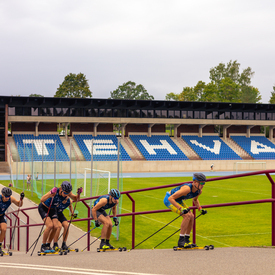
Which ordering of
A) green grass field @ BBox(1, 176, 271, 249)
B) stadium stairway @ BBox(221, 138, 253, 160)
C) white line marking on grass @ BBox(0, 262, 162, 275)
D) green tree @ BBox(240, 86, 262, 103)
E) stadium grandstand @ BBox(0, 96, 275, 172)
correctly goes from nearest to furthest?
white line marking on grass @ BBox(0, 262, 162, 275) < green grass field @ BBox(1, 176, 271, 249) < stadium grandstand @ BBox(0, 96, 275, 172) < stadium stairway @ BBox(221, 138, 253, 160) < green tree @ BBox(240, 86, 262, 103)

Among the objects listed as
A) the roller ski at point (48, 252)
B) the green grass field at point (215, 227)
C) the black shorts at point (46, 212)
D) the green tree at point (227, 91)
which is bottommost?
the green grass field at point (215, 227)

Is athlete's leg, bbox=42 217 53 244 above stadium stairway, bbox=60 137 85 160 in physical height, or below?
below

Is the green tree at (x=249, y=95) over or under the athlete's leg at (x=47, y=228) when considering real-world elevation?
over

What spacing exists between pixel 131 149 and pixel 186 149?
8598mm

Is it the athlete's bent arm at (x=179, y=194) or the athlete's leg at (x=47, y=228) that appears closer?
the athlete's bent arm at (x=179, y=194)

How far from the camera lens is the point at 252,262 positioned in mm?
5828

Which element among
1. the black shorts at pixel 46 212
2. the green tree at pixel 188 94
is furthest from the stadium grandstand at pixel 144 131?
the green tree at pixel 188 94

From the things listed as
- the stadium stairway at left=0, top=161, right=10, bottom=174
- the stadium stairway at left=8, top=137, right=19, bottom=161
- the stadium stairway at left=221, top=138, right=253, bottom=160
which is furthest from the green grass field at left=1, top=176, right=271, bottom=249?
the stadium stairway at left=221, top=138, right=253, bottom=160

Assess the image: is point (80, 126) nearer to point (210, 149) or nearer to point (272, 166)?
point (210, 149)

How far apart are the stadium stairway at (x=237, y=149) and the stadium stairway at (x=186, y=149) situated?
719 cm

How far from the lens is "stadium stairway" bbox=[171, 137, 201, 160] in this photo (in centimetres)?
5376

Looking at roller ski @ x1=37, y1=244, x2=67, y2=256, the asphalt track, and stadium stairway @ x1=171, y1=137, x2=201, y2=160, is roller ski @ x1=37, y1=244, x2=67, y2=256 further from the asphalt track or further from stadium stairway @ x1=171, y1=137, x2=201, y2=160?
stadium stairway @ x1=171, y1=137, x2=201, y2=160

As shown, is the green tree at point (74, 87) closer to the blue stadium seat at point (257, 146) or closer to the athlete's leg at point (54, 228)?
the blue stadium seat at point (257, 146)

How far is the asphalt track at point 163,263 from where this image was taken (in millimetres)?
5578
